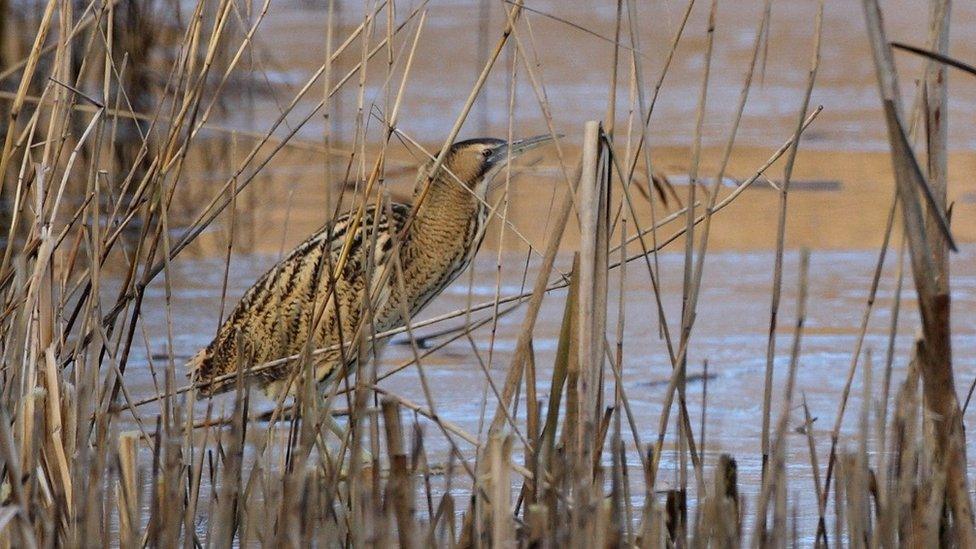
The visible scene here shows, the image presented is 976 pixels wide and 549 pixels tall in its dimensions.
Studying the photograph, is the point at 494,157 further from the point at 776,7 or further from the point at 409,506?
the point at 776,7

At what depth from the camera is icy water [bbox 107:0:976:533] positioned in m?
3.80

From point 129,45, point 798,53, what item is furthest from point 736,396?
point 798,53

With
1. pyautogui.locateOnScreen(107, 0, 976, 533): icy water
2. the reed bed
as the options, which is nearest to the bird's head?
pyautogui.locateOnScreen(107, 0, 976, 533): icy water

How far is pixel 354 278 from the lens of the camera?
3.60m

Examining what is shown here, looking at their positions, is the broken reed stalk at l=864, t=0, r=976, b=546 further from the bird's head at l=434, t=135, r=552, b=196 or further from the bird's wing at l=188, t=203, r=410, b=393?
the bird's head at l=434, t=135, r=552, b=196

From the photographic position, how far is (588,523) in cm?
179

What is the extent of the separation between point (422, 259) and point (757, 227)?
6.87ft

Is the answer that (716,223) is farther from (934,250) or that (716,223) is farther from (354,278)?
(934,250)

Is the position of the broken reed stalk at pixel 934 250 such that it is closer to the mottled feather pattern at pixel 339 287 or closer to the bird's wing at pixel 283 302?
the mottled feather pattern at pixel 339 287

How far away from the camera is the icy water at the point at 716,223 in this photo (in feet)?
12.5

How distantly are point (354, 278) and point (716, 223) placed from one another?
2410 mm

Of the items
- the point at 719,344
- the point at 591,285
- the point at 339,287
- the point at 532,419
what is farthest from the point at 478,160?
the point at 591,285

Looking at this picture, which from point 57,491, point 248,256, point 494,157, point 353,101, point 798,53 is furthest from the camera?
point 798,53

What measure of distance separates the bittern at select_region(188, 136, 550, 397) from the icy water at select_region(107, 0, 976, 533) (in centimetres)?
16
